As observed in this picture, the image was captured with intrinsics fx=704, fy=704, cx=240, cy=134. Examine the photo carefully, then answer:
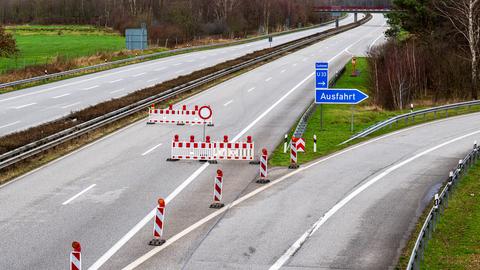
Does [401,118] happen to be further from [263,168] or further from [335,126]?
[263,168]

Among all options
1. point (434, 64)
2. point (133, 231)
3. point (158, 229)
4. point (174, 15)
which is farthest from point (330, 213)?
point (174, 15)

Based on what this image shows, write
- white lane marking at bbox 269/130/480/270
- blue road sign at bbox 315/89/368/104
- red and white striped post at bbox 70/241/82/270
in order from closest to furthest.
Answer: red and white striped post at bbox 70/241/82/270, white lane marking at bbox 269/130/480/270, blue road sign at bbox 315/89/368/104

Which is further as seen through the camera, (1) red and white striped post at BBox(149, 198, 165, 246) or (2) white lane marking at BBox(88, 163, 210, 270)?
(1) red and white striped post at BBox(149, 198, 165, 246)

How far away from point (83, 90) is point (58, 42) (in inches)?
2628

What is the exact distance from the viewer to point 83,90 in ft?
152

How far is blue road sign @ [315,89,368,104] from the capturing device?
3055cm

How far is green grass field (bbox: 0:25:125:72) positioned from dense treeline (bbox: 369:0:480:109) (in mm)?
34713

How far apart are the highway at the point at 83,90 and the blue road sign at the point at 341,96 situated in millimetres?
13166

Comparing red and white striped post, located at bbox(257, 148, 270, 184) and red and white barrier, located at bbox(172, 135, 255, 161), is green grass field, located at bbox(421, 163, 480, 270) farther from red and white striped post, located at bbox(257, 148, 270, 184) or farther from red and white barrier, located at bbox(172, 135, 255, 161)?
red and white barrier, located at bbox(172, 135, 255, 161)

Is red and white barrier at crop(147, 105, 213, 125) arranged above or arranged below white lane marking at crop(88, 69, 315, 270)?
above

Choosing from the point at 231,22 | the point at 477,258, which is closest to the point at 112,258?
the point at 477,258

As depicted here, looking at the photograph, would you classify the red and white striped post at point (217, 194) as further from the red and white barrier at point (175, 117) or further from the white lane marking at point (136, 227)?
the red and white barrier at point (175, 117)

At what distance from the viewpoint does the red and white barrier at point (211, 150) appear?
25141 millimetres

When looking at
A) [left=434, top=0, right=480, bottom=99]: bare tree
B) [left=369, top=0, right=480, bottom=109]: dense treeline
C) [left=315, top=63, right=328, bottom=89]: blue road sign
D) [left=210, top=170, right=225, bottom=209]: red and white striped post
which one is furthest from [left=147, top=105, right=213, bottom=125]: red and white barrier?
[left=434, top=0, right=480, bottom=99]: bare tree
